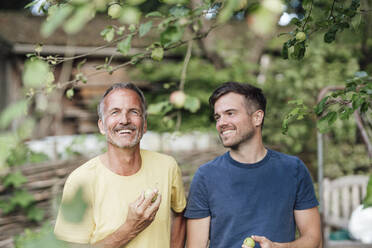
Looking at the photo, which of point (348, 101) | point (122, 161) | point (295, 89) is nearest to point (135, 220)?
point (122, 161)

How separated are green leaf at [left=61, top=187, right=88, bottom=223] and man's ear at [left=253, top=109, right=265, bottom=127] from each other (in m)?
1.50

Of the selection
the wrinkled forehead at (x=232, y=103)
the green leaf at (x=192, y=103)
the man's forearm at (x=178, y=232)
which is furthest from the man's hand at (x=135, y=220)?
the green leaf at (x=192, y=103)

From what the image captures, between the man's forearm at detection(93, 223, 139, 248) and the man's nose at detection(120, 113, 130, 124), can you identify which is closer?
the man's forearm at detection(93, 223, 139, 248)

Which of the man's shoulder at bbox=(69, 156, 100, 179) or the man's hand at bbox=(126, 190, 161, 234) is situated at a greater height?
the man's shoulder at bbox=(69, 156, 100, 179)

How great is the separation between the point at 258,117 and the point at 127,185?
Result: 0.74m

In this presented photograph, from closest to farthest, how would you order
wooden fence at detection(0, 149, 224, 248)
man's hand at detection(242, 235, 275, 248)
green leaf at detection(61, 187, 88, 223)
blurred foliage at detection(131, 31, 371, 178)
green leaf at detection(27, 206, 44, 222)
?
green leaf at detection(61, 187, 88, 223)
man's hand at detection(242, 235, 275, 248)
wooden fence at detection(0, 149, 224, 248)
green leaf at detection(27, 206, 44, 222)
blurred foliage at detection(131, 31, 371, 178)

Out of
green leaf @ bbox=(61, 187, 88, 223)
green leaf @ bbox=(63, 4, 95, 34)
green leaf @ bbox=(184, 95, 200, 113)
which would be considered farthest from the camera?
green leaf @ bbox=(184, 95, 200, 113)

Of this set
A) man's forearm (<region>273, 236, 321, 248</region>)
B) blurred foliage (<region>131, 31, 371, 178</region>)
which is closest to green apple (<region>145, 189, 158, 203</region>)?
man's forearm (<region>273, 236, 321, 248</region>)

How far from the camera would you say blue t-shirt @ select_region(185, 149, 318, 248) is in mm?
1745

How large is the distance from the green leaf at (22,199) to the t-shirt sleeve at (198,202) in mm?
2758

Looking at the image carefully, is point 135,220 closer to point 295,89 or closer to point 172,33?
point 172,33

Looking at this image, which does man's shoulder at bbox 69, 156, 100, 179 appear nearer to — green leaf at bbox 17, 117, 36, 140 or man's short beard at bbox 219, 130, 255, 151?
man's short beard at bbox 219, 130, 255, 151

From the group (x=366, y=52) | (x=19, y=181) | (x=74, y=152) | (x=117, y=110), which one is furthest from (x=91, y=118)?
(x=117, y=110)

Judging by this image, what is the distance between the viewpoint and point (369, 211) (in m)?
3.73
